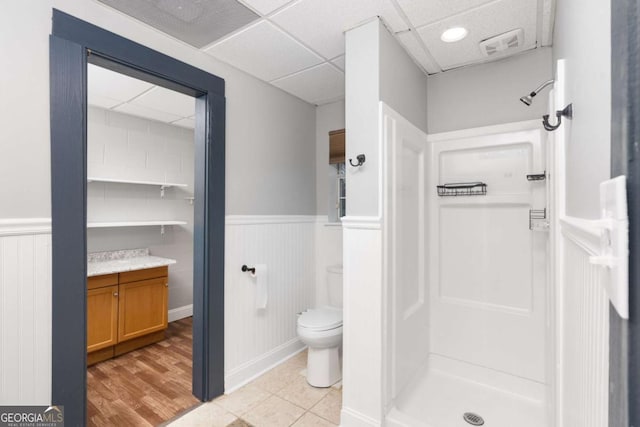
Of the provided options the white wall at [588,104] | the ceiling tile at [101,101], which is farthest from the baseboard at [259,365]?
the ceiling tile at [101,101]

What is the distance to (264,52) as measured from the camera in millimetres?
2055

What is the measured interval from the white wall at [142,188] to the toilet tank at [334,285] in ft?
6.71

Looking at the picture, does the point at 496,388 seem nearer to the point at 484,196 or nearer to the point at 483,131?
the point at 484,196

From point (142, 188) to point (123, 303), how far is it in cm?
131

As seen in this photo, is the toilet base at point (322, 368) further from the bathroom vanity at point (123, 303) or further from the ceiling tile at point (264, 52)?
the ceiling tile at point (264, 52)

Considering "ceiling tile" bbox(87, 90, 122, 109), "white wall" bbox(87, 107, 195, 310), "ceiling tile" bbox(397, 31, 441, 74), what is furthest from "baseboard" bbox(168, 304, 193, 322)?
"ceiling tile" bbox(397, 31, 441, 74)

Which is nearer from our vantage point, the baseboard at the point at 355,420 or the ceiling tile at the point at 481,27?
the ceiling tile at the point at 481,27

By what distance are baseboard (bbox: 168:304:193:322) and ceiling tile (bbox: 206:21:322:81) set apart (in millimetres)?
2931

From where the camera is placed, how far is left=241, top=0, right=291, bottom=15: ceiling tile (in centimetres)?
155

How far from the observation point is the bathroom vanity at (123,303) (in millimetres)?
2566

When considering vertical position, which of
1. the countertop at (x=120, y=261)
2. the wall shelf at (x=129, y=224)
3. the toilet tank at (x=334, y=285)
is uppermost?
the wall shelf at (x=129, y=224)

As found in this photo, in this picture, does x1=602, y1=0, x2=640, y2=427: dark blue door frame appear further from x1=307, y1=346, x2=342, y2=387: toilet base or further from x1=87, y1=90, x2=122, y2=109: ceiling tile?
x1=87, y1=90, x2=122, y2=109: ceiling tile

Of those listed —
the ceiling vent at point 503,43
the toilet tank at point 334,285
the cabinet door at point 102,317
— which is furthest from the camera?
the toilet tank at point 334,285

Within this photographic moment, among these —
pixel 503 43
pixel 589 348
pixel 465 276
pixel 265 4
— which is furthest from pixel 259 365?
pixel 503 43
